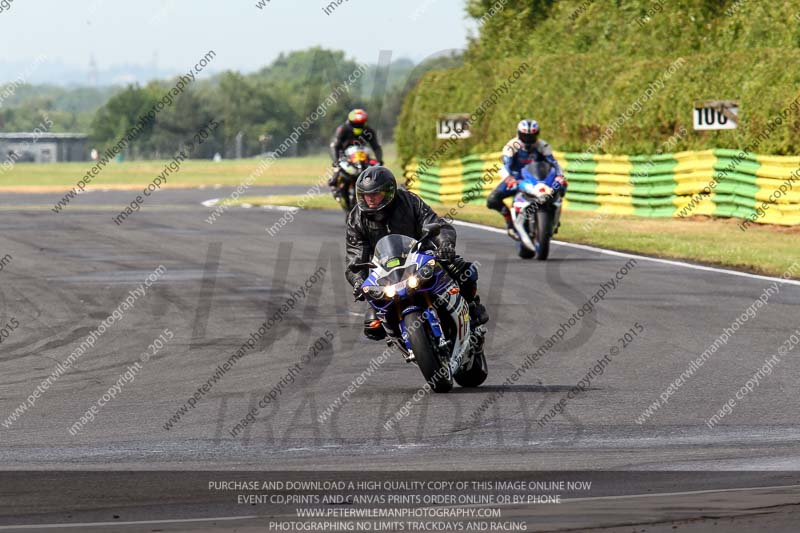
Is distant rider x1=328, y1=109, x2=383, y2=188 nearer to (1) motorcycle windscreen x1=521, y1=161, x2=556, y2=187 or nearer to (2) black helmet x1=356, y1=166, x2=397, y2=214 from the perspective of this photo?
(1) motorcycle windscreen x1=521, y1=161, x2=556, y2=187

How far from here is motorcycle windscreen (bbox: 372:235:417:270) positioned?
10.0m

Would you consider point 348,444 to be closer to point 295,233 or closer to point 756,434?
point 756,434

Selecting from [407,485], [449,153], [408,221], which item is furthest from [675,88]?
[407,485]

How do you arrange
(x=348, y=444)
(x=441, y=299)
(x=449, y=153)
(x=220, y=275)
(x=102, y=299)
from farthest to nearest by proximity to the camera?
(x=449, y=153) < (x=220, y=275) < (x=102, y=299) < (x=441, y=299) < (x=348, y=444)

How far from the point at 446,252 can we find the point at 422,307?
49 cm

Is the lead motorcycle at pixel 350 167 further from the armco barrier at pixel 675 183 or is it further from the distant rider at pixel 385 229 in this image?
the distant rider at pixel 385 229

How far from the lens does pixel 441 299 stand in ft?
33.0

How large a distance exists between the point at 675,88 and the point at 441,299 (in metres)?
19.9

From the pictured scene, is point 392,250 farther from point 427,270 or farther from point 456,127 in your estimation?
point 456,127

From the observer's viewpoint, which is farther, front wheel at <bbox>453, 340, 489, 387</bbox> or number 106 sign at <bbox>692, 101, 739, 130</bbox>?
number 106 sign at <bbox>692, 101, 739, 130</bbox>

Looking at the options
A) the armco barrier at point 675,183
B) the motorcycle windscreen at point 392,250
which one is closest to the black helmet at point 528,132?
the armco barrier at point 675,183

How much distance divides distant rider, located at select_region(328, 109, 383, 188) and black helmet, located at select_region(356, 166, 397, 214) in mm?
15315

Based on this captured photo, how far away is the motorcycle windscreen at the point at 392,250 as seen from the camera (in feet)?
32.9

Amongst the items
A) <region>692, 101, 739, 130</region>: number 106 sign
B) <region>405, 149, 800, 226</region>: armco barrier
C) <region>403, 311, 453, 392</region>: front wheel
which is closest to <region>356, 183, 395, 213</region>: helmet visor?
<region>403, 311, 453, 392</region>: front wheel
